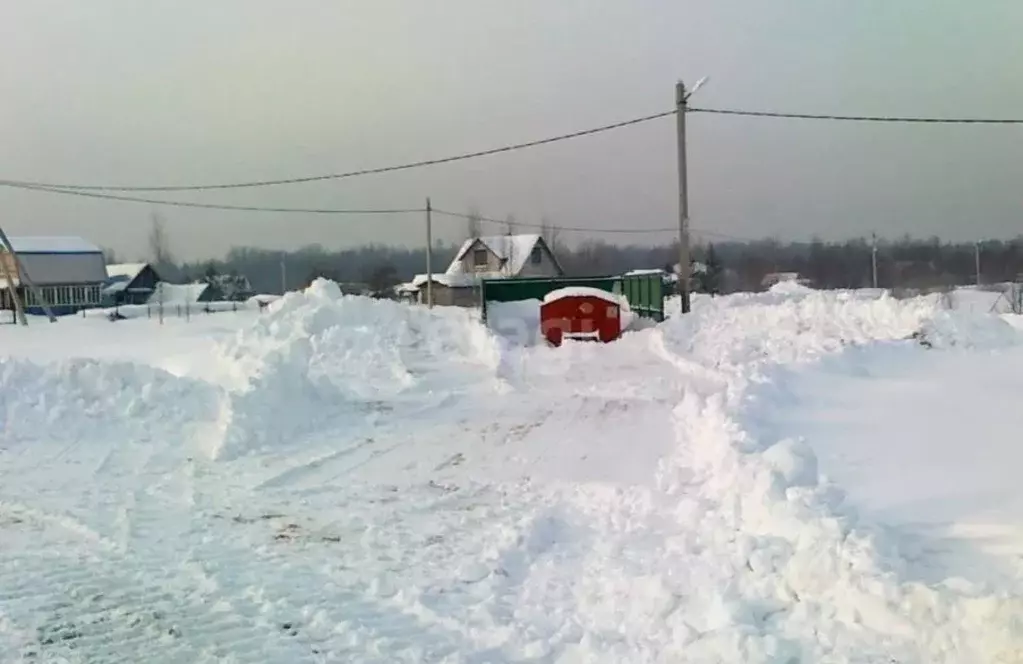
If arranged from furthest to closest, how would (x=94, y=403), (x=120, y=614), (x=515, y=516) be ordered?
1. (x=94, y=403)
2. (x=515, y=516)
3. (x=120, y=614)

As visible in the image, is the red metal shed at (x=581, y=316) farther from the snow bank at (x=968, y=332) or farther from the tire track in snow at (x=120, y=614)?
the tire track in snow at (x=120, y=614)

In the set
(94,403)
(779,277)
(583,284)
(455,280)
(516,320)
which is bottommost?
(94,403)

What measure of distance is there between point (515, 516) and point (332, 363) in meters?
11.8

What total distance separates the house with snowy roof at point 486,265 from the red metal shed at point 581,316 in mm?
36725

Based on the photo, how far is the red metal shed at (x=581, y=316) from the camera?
81.3ft

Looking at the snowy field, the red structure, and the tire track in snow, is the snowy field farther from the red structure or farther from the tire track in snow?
the red structure

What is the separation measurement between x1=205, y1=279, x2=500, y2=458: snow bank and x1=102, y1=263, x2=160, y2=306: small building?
55198 millimetres

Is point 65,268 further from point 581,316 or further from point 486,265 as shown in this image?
point 581,316

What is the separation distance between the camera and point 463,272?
68.5m

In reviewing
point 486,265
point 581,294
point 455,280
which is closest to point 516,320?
point 581,294

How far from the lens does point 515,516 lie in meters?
7.95

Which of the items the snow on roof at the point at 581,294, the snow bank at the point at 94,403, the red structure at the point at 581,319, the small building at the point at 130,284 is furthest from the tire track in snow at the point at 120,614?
the small building at the point at 130,284

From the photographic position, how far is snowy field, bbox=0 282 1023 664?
520 centimetres

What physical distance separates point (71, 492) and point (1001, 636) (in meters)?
8.22
